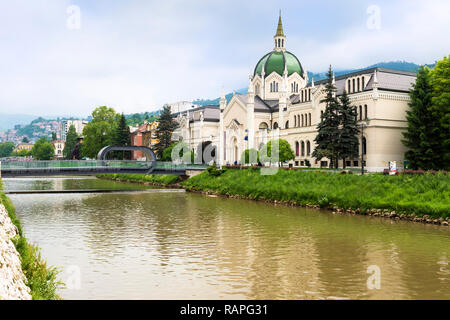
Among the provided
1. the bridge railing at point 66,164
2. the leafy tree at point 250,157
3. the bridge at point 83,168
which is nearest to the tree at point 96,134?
the leafy tree at point 250,157

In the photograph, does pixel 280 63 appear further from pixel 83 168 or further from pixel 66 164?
pixel 66 164

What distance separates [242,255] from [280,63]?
7988 cm

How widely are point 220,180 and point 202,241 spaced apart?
32157mm

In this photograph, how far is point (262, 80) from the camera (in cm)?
9319

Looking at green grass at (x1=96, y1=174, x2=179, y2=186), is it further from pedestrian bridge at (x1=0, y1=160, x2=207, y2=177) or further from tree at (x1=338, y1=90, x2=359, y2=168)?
Answer: tree at (x1=338, y1=90, x2=359, y2=168)

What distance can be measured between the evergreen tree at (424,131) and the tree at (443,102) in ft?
1.42

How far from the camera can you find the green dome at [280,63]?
92812 millimetres

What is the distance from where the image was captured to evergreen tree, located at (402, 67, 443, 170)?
50.1 meters

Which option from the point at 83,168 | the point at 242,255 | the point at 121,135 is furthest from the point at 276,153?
the point at 121,135

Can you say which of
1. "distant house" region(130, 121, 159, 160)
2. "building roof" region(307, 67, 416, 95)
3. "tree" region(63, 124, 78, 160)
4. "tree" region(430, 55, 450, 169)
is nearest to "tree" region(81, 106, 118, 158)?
"distant house" region(130, 121, 159, 160)

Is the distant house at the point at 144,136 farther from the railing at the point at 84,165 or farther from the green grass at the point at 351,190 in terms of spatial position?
the green grass at the point at 351,190
